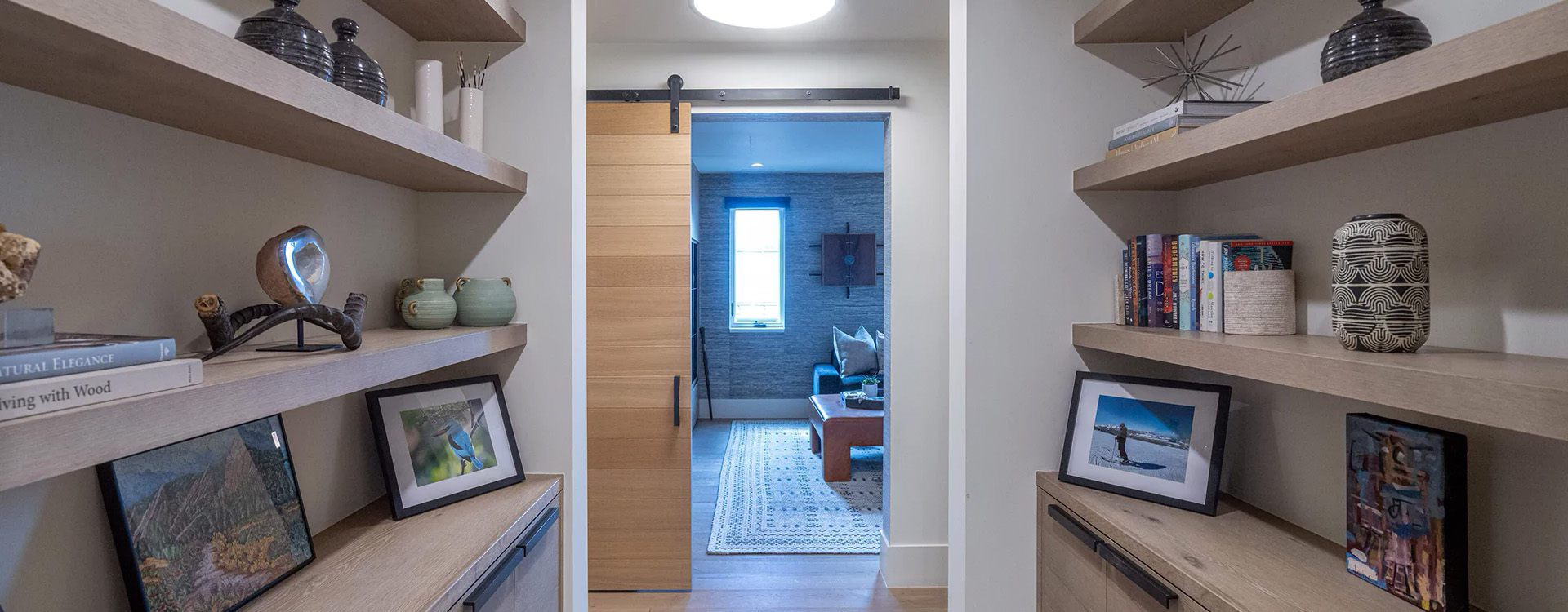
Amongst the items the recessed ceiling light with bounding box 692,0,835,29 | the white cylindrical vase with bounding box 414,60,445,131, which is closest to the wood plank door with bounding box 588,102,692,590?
the recessed ceiling light with bounding box 692,0,835,29

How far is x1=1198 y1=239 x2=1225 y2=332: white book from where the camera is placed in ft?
4.39

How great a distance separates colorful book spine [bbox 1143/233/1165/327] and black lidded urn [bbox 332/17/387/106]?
1671 millimetres

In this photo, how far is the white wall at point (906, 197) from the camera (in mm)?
2723

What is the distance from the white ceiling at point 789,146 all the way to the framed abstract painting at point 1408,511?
3339 mm

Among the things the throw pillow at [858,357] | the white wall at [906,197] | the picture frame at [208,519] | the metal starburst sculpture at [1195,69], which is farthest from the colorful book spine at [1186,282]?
the throw pillow at [858,357]

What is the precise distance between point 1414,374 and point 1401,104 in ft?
1.22

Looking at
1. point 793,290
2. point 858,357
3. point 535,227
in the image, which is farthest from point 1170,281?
point 793,290

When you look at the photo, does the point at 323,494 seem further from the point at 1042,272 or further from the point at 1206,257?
the point at 1206,257

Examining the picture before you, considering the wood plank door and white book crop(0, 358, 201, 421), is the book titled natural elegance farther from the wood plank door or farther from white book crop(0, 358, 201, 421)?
the wood plank door

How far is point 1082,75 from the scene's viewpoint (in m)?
1.66

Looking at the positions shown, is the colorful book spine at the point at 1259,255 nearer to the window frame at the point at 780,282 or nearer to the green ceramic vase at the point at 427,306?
the green ceramic vase at the point at 427,306

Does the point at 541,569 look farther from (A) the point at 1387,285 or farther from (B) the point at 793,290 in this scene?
(B) the point at 793,290

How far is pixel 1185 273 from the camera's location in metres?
1.43

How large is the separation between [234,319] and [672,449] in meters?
1.79
